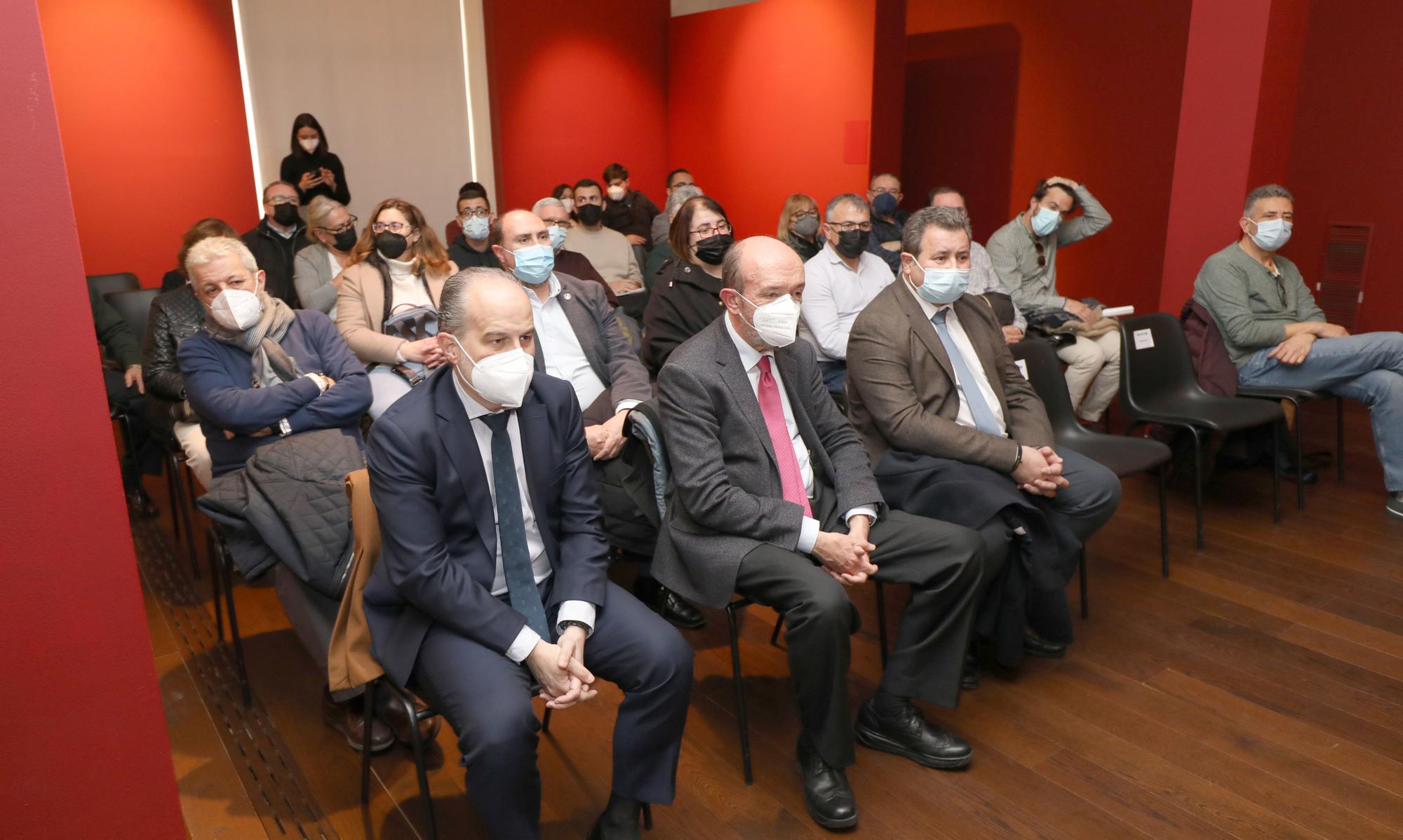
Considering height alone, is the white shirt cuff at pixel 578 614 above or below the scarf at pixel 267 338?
below

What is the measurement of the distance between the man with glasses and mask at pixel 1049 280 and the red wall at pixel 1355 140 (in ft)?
7.01

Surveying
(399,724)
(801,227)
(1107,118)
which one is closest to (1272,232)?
(801,227)

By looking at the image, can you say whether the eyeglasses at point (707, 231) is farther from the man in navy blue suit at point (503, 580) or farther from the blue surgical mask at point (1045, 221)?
the blue surgical mask at point (1045, 221)

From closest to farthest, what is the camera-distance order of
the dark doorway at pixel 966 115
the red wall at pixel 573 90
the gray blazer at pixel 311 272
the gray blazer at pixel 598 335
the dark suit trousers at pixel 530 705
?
1. the dark suit trousers at pixel 530 705
2. the gray blazer at pixel 598 335
3. the gray blazer at pixel 311 272
4. the dark doorway at pixel 966 115
5. the red wall at pixel 573 90

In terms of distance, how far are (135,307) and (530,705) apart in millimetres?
4121

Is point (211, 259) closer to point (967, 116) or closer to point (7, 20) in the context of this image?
point (7, 20)

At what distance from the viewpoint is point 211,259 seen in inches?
116

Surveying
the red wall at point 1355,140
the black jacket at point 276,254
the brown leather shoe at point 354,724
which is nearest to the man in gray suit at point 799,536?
the brown leather shoe at point 354,724

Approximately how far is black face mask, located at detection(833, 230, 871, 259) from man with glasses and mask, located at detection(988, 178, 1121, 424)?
1.30 m

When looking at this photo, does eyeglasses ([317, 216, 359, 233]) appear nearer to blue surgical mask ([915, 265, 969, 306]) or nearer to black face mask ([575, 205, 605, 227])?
black face mask ([575, 205, 605, 227])

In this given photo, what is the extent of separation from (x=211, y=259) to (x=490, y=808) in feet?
6.45

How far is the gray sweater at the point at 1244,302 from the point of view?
446 centimetres

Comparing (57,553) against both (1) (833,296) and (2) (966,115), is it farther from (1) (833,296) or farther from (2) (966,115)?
(2) (966,115)

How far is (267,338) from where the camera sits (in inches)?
123
